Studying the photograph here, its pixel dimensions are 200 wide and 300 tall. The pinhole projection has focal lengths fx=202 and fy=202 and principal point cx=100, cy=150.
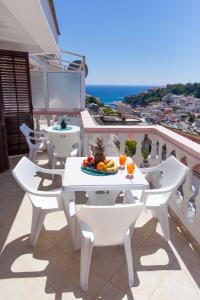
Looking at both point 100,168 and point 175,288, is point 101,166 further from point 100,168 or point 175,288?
point 175,288

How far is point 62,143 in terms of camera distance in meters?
3.48

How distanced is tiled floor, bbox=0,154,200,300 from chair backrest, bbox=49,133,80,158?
1415mm

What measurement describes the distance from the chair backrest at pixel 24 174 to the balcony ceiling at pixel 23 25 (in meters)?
1.47

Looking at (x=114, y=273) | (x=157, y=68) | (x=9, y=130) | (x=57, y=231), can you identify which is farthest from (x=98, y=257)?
(x=157, y=68)

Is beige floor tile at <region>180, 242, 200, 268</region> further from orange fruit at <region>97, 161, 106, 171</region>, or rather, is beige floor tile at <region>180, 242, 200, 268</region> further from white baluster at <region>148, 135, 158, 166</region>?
white baluster at <region>148, 135, 158, 166</region>

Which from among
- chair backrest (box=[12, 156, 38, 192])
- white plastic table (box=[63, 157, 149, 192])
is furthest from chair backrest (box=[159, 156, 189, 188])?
chair backrest (box=[12, 156, 38, 192])

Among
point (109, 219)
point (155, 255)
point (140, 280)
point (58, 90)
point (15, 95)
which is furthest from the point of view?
point (58, 90)

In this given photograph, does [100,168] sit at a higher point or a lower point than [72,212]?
higher

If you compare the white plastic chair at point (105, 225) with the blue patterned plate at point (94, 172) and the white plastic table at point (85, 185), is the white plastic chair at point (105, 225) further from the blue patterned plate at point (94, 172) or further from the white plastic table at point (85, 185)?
the blue patterned plate at point (94, 172)

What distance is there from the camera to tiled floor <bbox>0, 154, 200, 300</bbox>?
1.50 metres

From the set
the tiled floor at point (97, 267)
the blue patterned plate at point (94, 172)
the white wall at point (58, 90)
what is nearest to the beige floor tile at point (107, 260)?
the tiled floor at point (97, 267)

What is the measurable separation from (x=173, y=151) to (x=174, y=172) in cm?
65

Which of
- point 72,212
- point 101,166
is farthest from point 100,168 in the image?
point 72,212

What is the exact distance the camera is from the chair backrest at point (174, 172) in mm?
1819
